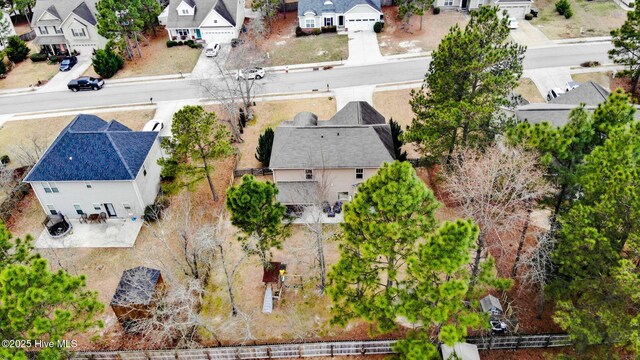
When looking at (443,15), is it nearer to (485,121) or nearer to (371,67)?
(371,67)

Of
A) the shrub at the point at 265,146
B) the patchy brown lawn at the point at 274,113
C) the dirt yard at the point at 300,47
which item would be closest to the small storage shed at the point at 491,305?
the shrub at the point at 265,146

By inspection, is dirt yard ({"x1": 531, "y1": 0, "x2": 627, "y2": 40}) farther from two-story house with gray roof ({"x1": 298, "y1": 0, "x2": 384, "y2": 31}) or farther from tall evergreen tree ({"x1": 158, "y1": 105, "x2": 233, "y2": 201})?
tall evergreen tree ({"x1": 158, "y1": 105, "x2": 233, "y2": 201})

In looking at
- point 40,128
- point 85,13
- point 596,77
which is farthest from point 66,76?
point 596,77

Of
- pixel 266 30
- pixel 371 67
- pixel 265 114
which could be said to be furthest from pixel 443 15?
pixel 265 114

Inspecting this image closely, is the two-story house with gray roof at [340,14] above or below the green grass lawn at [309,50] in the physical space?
above

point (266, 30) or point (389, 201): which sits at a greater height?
point (389, 201)

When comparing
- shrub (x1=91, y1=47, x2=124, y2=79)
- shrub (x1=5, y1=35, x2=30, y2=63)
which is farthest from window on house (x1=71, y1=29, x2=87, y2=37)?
shrub (x1=5, y1=35, x2=30, y2=63)

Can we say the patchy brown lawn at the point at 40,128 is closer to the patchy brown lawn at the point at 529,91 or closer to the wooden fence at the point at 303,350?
the wooden fence at the point at 303,350
